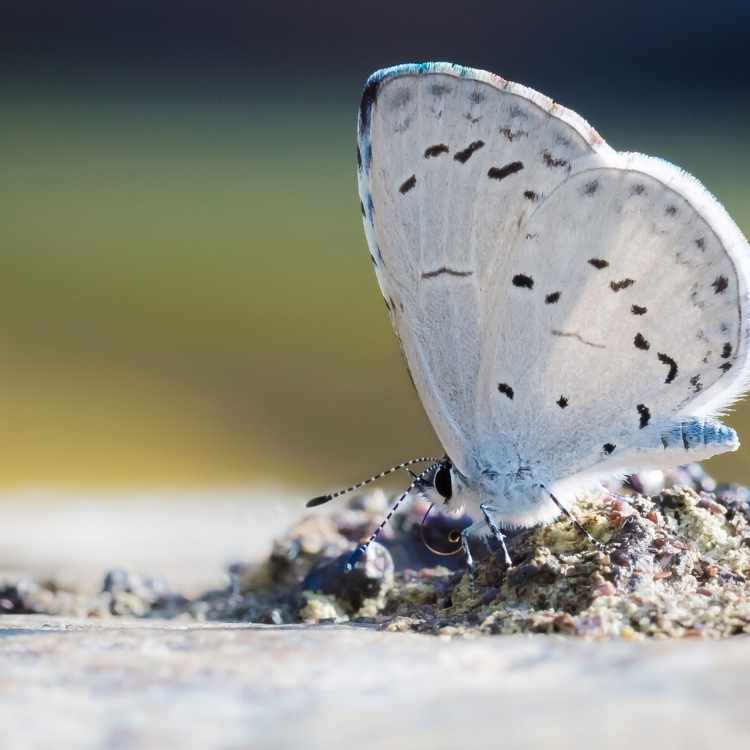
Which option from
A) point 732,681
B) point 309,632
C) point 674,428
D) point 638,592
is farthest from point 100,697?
point 674,428

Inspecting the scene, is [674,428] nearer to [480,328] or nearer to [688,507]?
[688,507]

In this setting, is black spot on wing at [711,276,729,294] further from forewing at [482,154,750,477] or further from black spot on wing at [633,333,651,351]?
black spot on wing at [633,333,651,351]

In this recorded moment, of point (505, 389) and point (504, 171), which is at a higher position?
point (504, 171)

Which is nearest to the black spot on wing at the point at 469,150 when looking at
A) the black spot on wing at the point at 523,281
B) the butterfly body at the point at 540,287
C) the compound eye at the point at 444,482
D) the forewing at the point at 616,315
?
the butterfly body at the point at 540,287

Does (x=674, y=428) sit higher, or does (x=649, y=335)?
(x=649, y=335)

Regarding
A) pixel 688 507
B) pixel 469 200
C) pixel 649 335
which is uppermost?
pixel 469 200

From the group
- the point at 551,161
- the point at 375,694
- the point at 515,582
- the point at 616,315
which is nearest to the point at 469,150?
the point at 551,161

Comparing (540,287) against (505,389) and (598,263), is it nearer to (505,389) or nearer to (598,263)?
(598,263)

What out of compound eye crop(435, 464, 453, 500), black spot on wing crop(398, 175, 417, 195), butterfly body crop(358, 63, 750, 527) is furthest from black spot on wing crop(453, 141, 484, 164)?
compound eye crop(435, 464, 453, 500)
